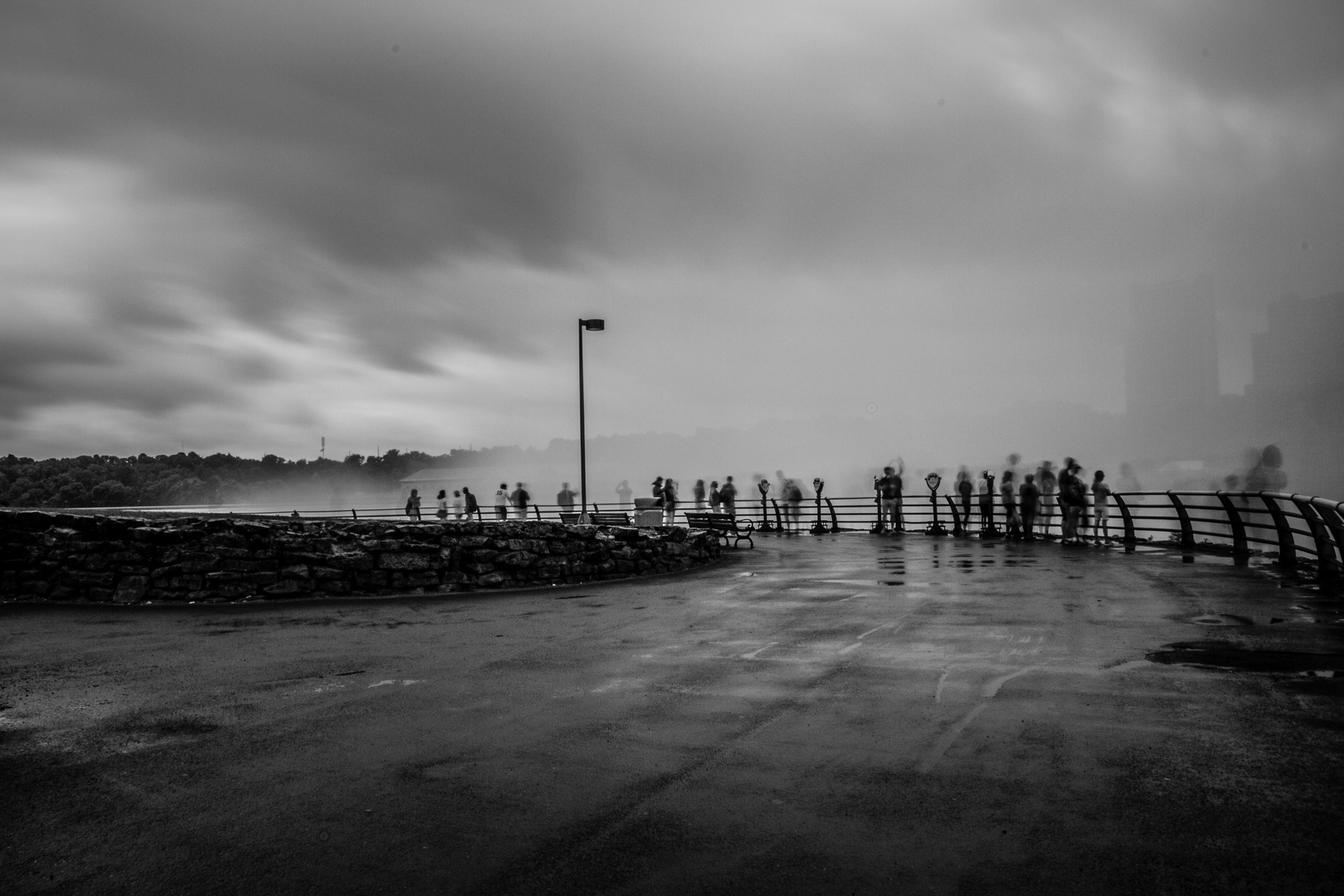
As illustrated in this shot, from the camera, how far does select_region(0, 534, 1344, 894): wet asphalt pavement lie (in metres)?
3.43

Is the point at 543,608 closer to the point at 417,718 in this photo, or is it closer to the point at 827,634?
the point at 827,634

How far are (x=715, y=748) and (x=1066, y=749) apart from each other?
1.90 meters

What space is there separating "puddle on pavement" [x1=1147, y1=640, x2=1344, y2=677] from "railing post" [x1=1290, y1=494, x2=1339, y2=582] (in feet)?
19.2

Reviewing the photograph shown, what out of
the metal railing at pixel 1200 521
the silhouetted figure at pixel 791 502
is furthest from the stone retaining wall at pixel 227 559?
the silhouetted figure at pixel 791 502

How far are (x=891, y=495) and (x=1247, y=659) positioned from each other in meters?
19.7

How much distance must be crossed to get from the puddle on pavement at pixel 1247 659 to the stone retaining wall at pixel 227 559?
33.1ft

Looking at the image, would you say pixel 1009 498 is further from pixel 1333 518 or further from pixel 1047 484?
pixel 1333 518

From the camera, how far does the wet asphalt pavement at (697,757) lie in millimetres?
3432

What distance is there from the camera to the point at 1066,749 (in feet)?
15.5

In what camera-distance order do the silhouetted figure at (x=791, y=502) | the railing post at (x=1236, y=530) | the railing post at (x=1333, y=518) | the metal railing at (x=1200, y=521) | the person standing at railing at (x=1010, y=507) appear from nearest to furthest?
the railing post at (x=1333, y=518) → the metal railing at (x=1200, y=521) → the railing post at (x=1236, y=530) → the person standing at railing at (x=1010, y=507) → the silhouetted figure at (x=791, y=502)

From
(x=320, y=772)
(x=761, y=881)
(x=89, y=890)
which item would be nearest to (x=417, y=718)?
(x=320, y=772)

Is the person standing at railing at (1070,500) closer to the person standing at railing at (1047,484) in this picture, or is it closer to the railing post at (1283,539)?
the person standing at railing at (1047,484)

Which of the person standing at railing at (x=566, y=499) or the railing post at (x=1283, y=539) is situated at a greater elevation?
the person standing at railing at (x=566, y=499)

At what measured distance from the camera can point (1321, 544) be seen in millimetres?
12039
